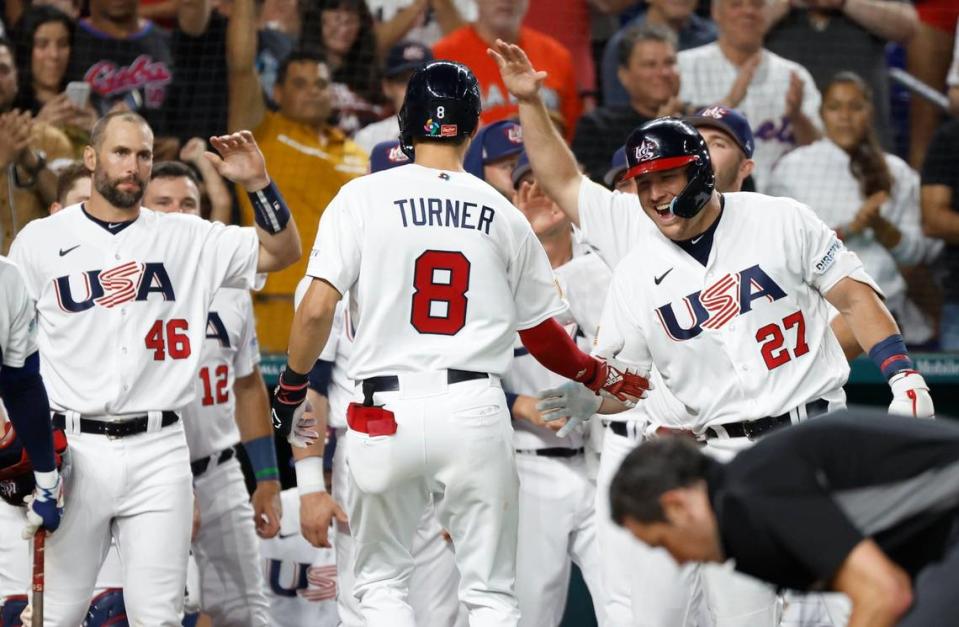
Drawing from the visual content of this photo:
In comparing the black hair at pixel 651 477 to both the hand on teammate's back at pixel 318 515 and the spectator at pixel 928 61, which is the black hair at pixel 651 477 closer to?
the hand on teammate's back at pixel 318 515

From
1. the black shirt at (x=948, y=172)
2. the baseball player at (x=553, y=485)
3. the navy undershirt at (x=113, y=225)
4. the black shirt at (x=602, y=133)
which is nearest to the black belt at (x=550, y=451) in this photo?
the baseball player at (x=553, y=485)

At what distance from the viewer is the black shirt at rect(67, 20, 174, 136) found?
6.72 m

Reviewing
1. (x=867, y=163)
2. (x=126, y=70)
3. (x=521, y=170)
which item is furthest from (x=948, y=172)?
(x=126, y=70)

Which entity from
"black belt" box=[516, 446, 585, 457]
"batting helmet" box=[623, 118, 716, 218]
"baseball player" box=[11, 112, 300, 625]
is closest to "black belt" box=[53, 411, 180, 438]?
"baseball player" box=[11, 112, 300, 625]

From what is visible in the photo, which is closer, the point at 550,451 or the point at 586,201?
the point at 586,201

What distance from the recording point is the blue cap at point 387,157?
4871mm

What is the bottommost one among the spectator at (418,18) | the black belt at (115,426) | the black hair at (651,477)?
the black belt at (115,426)

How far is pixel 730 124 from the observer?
4781 millimetres

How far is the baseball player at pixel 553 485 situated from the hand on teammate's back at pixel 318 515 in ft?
2.09

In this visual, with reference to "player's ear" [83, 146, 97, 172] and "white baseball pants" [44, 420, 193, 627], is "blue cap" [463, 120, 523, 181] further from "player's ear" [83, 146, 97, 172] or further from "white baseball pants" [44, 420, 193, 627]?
"white baseball pants" [44, 420, 193, 627]

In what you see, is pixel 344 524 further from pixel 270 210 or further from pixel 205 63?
pixel 205 63

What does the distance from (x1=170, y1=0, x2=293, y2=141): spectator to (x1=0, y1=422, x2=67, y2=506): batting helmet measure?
2.75m

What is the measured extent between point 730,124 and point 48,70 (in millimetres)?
3368

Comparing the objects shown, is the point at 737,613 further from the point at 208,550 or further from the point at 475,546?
the point at 208,550
